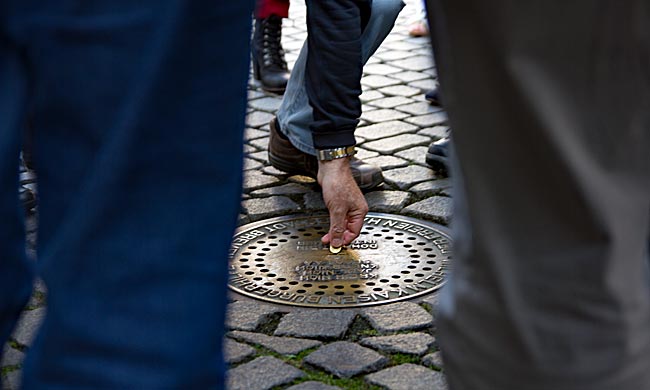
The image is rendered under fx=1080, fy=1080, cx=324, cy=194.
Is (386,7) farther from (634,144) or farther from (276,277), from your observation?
(634,144)

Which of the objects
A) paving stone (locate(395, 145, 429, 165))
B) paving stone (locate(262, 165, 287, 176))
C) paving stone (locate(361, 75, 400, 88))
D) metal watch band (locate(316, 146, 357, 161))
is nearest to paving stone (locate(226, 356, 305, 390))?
metal watch band (locate(316, 146, 357, 161))

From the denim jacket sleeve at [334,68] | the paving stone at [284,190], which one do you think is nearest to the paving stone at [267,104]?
the paving stone at [284,190]

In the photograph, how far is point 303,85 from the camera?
386cm

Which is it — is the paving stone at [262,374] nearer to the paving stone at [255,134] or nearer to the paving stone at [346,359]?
the paving stone at [346,359]

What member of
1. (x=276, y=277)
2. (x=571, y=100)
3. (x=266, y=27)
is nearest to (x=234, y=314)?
(x=276, y=277)

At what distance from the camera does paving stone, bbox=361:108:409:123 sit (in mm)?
4922

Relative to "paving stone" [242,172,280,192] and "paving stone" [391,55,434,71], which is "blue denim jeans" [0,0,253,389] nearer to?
"paving stone" [242,172,280,192]

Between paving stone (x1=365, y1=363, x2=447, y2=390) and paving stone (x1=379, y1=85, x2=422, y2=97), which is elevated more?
paving stone (x1=365, y1=363, x2=447, y2=390)

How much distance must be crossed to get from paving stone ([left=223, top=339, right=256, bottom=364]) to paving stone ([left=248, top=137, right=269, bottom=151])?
6.08 ft

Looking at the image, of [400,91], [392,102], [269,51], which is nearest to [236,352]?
[392,102]

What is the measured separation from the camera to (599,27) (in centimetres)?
117

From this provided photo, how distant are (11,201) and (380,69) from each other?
4.79 meters

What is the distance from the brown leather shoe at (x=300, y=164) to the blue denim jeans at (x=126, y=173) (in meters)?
2.66

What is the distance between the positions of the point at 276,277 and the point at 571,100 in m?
2.10
